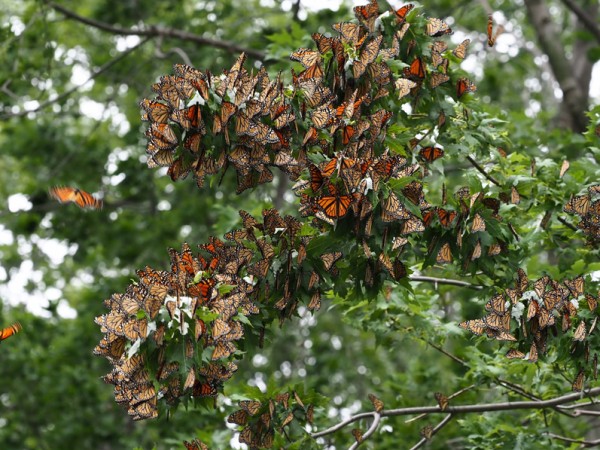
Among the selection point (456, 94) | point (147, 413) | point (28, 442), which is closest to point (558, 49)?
point (456, 94)

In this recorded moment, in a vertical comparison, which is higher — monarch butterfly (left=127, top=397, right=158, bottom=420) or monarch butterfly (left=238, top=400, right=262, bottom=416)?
monarch butterfly (left=127, top=397, right=158, bottom=420)

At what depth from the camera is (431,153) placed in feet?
14.1

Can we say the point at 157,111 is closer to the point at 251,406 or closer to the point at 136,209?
the point at 251,406

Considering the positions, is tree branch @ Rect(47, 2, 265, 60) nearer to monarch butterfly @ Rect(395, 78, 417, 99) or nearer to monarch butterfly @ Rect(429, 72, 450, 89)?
monarch butterfly @ Rect(429, 72, 450, 89)

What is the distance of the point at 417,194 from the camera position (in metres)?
3.67

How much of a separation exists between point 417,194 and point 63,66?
725 centimetres

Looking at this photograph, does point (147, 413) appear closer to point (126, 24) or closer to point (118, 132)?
point (126, 24)

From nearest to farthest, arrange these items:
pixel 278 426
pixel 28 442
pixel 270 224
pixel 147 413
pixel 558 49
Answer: pixel 147 413
pixel 270 224
pixel 278 426
pixel 558 49
pixel 28 442

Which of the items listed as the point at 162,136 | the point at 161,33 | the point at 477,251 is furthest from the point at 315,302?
the point at 161,33

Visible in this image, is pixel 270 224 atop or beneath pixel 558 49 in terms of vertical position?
beneath

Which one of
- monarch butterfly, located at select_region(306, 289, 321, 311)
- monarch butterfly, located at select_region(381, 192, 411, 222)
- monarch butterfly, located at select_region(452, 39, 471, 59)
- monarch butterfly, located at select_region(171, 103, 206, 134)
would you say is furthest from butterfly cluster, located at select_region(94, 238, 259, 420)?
monarch butterfly, located at select_region(452, 39, 471, 59)

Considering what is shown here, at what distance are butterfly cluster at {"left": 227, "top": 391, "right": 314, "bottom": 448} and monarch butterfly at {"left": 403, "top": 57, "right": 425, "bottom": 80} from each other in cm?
166

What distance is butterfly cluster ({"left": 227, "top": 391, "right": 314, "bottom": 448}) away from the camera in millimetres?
4281

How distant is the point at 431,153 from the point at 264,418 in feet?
4.85
